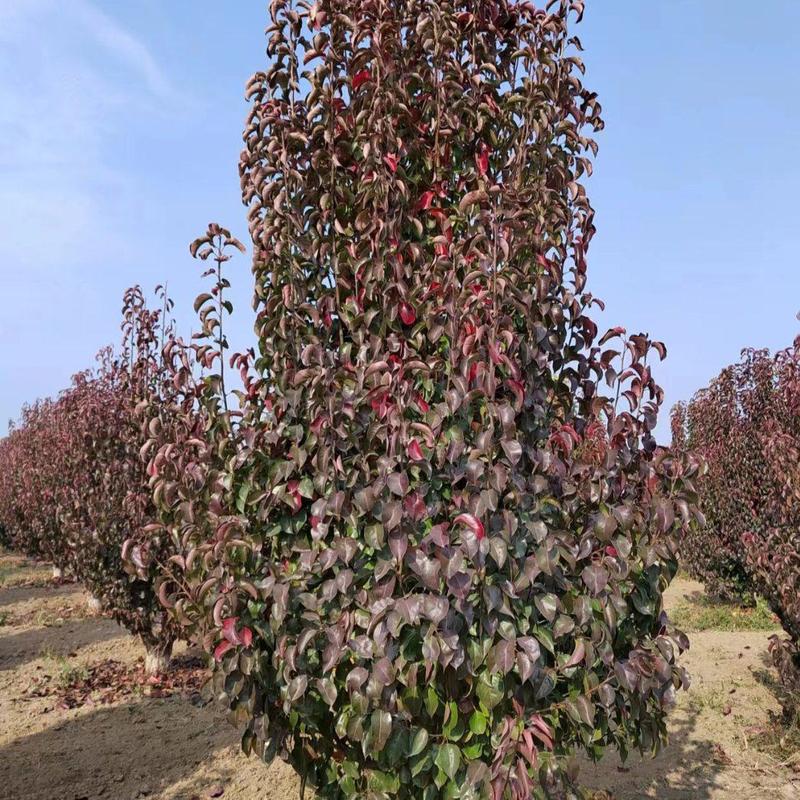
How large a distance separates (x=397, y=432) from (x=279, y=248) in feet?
3.23

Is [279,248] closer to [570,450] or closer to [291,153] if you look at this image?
[291,153]

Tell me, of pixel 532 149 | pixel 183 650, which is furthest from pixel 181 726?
pixel 532 149

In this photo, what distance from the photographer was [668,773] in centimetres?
545

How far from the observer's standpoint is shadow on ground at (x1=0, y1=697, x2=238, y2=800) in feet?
17.0

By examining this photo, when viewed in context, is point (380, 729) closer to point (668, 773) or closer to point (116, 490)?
point (668, 773)

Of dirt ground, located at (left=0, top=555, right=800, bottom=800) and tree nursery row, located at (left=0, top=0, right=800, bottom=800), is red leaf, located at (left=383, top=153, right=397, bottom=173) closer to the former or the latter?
tree nursery row, located at (left=0, top=0, right=800, bottom=800)

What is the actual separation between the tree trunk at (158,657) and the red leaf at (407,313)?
6.27 metres

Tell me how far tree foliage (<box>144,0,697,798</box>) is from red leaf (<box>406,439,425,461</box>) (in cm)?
4

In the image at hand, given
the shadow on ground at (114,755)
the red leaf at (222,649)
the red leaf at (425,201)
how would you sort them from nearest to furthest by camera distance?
the red leaf at (222,649) → the red leaf at (425,201) → the shadow on ground at (114,755)

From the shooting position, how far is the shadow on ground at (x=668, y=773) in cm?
505

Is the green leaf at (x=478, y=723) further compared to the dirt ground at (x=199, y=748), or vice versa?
the dirt ground at (x=199, y=748)

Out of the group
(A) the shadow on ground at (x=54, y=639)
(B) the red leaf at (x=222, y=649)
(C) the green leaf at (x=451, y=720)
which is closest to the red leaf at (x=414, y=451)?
(C) the green leaf at (x=451, y=720)

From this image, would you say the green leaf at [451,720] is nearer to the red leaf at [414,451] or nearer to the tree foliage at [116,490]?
the red leaf at [414,451]


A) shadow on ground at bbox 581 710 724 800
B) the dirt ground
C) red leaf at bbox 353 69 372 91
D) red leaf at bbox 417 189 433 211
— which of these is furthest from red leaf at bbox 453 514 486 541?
the dirt ground
